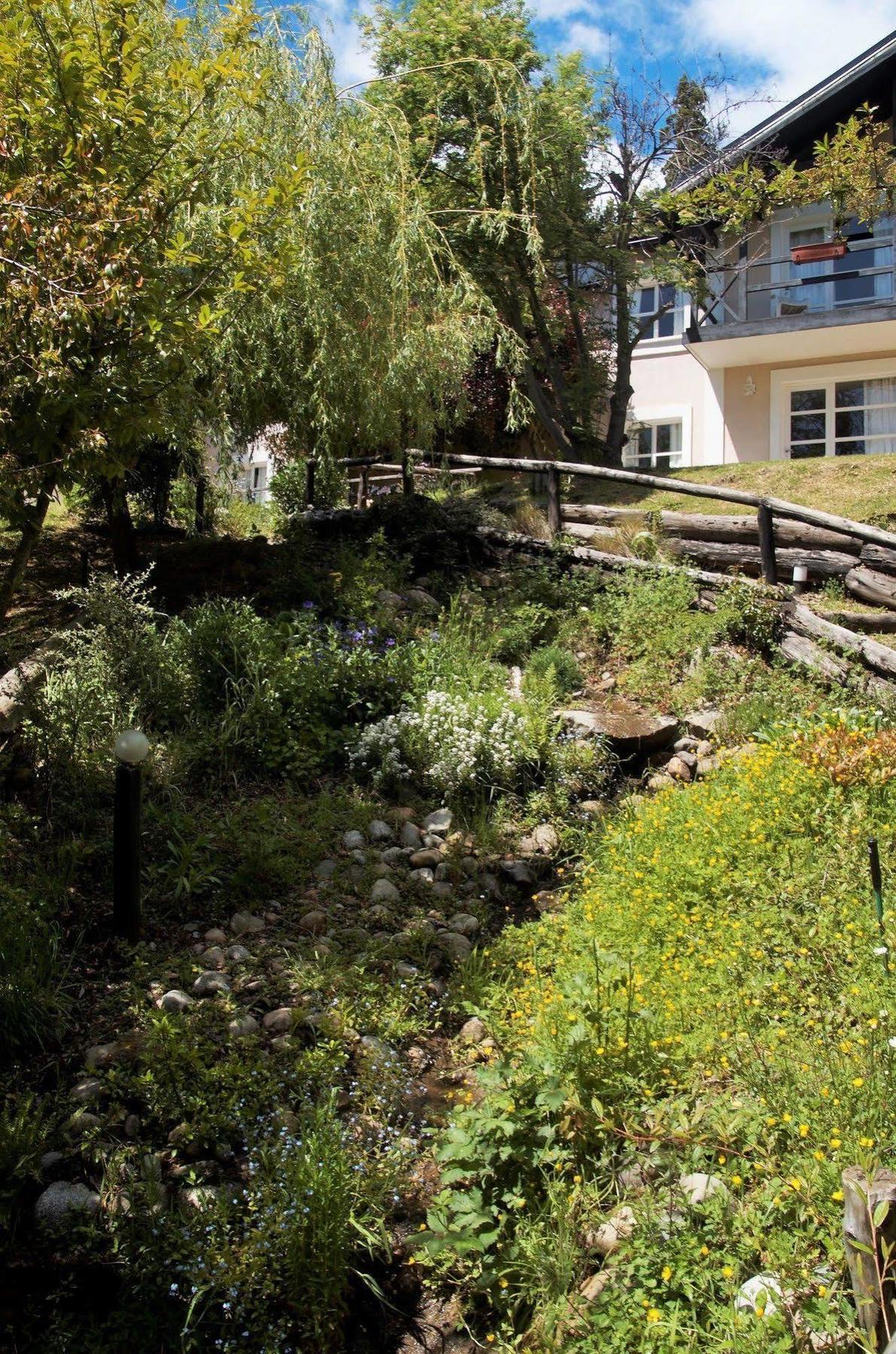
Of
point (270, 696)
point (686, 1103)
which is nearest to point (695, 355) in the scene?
point (270, 696)

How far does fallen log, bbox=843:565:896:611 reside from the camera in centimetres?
849

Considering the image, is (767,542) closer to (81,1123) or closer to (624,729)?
(624,729)

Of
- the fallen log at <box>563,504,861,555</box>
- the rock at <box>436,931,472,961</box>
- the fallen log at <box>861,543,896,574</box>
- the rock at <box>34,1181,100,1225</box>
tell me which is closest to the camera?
the rock at <box>34,1181,100,1225</box>

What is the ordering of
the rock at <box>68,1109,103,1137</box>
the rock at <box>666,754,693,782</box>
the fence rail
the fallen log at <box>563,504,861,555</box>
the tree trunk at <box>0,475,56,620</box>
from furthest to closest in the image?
the fallen log at <box>563,504,861,555</box>
the fence rail
the rock at <box>666,754,693,782</box>
the tree trunk at <box>0,475,56,620</box>
the rock at <box>68,1109,103,1137</box>

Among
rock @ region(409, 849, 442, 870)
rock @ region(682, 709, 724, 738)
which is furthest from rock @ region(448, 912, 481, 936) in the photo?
rock @ region(682, 709, 724, 738)

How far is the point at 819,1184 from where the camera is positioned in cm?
317

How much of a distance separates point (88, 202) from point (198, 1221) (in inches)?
165

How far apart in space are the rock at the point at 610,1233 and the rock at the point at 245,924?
2484mm

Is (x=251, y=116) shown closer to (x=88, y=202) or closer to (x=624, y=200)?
(x=88, y=202)

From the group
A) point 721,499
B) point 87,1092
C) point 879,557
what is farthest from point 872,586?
point 87,1092

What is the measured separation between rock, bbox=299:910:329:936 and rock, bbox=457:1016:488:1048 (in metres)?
0.95

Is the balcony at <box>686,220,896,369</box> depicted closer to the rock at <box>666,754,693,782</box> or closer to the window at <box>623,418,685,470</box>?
the window at <box>623,418,685,470</box>

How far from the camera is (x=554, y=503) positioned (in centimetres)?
1072

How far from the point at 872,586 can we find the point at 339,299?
517 centimetres
